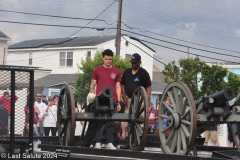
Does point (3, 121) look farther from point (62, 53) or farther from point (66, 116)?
point (62, 53)

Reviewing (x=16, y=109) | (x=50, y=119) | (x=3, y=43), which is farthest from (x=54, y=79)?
(x=16, y=109)

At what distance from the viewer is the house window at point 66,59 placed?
64000 millimetres

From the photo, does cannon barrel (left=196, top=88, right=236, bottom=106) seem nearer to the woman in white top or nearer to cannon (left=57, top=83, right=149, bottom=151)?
cannon (left=57, top=83, right=149, bottom=151)

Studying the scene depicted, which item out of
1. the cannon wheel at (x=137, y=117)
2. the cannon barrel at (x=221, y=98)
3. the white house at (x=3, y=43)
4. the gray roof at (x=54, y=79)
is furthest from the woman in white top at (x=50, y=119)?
the white house at (x=3, y=43)

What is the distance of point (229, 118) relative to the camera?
9430mm

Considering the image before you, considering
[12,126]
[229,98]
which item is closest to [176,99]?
[229,98]

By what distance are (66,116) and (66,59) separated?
179 ft

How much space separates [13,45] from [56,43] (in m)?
8.19

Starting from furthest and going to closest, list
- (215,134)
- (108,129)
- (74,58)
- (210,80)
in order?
(74,58) < (210,80) < (215,134) < (108,129)

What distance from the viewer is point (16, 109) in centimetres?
720

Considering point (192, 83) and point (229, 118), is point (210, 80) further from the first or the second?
point (229, 118)

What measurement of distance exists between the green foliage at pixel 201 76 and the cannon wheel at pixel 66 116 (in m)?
26.6

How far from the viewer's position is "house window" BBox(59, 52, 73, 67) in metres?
64.0

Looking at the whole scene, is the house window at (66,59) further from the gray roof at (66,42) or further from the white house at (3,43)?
the white house at (3,43)
